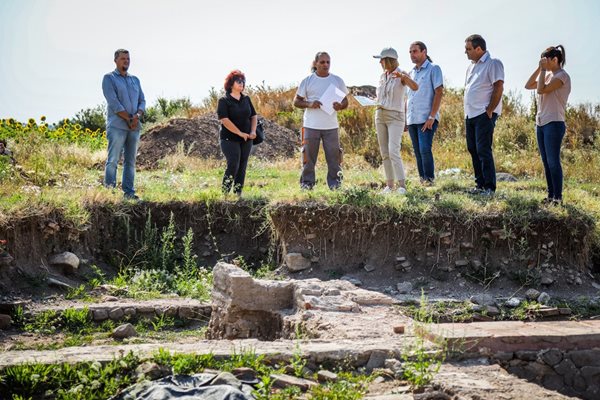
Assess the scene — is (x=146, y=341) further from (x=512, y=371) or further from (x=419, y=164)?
(x=419, y=164)

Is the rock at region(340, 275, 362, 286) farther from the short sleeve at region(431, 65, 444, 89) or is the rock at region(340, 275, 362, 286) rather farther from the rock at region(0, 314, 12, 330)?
the rock at region(0, 314, 12, 330)

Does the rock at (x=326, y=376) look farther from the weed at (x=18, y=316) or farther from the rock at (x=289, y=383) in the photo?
the weed at (x=18, y=316)

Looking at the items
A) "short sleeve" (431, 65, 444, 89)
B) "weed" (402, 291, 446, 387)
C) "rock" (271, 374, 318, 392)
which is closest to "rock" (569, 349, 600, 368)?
"weed" (402, 291, 446, 387)

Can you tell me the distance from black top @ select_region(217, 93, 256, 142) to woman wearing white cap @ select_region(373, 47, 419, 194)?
1.76 meters

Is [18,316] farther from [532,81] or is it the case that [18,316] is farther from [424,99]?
[532,81]

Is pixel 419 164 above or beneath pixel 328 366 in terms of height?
above

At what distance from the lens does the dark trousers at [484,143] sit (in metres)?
9.01

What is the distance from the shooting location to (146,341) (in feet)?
21.7

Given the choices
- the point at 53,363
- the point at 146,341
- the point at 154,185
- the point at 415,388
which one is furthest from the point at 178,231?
the point at 415,388

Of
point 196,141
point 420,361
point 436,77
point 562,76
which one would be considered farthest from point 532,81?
point 196,141

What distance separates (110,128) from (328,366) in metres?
5.46

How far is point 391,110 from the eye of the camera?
30.7 ft

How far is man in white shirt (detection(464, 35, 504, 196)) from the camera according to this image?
8.98 m

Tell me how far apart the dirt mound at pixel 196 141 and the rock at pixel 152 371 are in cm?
1081
